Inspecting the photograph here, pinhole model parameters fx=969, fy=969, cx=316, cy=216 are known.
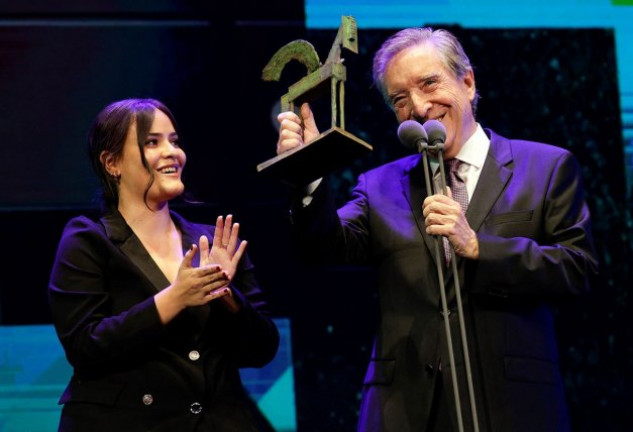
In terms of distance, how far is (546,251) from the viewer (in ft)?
8.14

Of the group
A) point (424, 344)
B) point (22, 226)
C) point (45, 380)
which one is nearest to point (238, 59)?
point (22, 226)

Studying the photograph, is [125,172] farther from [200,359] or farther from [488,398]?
[488,398]

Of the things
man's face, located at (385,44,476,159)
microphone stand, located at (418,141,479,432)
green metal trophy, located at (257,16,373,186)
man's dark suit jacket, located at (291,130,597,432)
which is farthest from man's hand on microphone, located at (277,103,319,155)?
man's face, located at (385,44,476,159)

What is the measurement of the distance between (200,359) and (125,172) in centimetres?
60

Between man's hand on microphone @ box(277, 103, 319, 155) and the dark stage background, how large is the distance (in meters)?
1.19

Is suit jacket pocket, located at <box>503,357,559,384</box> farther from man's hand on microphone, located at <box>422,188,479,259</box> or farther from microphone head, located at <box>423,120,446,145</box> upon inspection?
microphone head, located at <box>423,120,446,145</box>

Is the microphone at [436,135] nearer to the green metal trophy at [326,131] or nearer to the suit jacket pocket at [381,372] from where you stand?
the green metal trophy at [326,131]

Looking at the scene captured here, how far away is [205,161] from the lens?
12.3ft

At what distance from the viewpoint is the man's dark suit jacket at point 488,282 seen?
2.45 metres

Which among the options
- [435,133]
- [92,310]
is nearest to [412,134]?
[435,133]

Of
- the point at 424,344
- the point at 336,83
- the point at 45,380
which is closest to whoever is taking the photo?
the point at 336,83

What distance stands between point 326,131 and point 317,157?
13 centimetres

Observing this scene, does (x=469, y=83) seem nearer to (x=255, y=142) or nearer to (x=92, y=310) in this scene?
(x=255, y=142)

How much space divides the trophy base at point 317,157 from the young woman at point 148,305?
265 millimetres
